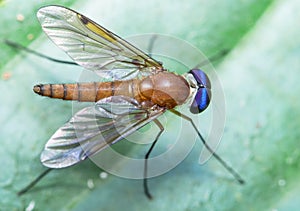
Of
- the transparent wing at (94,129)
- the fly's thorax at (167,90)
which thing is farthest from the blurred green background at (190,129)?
the transparent wing at (94,129)

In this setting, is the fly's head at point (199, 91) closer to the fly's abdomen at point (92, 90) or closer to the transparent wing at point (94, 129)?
the transparent wing at point (94, 129)

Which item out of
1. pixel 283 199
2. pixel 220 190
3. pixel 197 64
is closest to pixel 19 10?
pixel 197 64

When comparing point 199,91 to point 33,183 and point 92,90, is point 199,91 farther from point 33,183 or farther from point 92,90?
point 33,183

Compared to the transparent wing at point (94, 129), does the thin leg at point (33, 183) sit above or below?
below

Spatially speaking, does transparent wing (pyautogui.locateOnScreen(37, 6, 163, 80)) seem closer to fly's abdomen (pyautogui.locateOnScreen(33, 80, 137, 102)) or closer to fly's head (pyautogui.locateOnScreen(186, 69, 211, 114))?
fly's abdomen (pyautogui.locateOnScreen(33, 80, 137, 102))

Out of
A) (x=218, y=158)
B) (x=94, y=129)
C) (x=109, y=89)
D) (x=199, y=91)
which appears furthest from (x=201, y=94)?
(x=94, y=129)

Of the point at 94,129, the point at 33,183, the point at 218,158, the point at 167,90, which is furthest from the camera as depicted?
the point at 218,158
